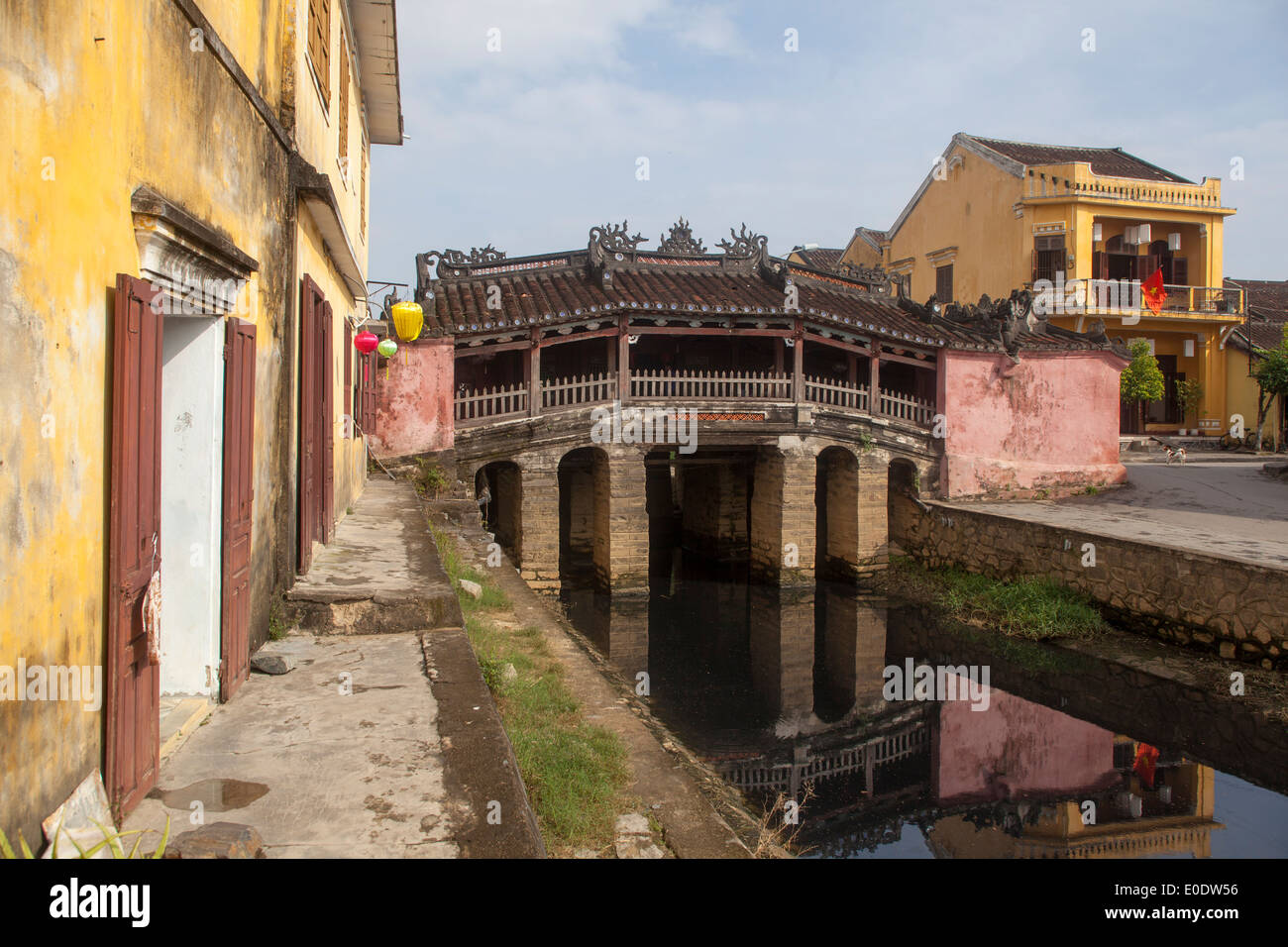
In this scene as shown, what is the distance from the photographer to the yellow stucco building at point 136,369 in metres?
2.47

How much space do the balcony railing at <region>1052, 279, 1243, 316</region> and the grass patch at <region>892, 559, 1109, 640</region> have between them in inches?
437

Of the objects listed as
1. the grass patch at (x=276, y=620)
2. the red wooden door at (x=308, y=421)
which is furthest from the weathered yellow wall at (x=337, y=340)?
the grass patch at (x=276, y=620)

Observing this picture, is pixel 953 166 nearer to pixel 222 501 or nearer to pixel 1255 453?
pixel 1255 453

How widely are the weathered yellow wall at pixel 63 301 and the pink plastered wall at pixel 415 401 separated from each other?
11.5 metres

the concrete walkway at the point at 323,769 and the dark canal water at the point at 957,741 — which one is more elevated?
the concrete walkway at the point at 323,769

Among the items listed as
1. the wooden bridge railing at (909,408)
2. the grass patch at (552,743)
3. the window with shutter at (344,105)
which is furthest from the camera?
the wooden bridge railing at (909,408)

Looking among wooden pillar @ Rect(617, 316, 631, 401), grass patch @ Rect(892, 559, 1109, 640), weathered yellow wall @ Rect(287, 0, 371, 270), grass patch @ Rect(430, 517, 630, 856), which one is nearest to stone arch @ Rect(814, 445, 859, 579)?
grass patch @ Rect(892, 559, 1109, 640)

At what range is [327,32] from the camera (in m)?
8.16

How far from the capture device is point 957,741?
10.9 m

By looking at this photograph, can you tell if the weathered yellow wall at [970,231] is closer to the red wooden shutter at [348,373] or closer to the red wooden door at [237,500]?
the red wooden shutter at [348,373]

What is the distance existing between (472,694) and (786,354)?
614 inches

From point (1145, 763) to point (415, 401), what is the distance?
37.9 ft

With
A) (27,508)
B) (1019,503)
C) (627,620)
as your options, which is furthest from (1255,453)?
(27,508)

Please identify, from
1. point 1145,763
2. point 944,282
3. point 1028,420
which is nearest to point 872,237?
point 944,282
